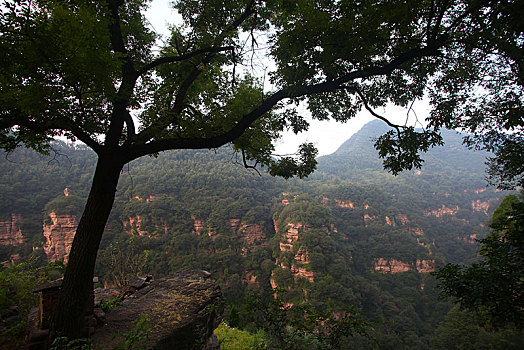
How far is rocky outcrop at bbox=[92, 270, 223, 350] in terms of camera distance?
9.36 ft

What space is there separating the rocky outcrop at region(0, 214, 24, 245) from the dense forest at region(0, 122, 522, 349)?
317 mm

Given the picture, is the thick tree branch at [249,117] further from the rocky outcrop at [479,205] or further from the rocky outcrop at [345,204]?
the rocky outcrop at [479,205]

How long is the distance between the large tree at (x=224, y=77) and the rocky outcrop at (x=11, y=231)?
4726 centimetres

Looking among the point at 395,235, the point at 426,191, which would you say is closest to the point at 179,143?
the point at 395,235

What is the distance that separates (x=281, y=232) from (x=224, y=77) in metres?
40.4

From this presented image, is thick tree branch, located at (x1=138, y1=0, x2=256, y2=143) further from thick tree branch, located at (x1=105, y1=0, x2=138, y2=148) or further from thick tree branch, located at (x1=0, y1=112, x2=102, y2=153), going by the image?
thick tree branch, located at (x1=0, y1=112, x2=102, y2=153)

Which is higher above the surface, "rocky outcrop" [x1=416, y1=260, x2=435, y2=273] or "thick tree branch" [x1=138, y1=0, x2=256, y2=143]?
"thick tree branch" [x1=138, y1=0, x2=256, y2=143]

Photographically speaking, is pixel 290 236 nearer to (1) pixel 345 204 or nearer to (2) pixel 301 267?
(2) pixel 301 267

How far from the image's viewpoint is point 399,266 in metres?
42.0

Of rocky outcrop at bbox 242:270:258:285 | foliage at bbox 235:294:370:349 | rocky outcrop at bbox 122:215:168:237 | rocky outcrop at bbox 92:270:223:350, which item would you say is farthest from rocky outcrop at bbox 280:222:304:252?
foliage at bbox 235:294:370:349

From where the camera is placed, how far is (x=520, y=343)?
9.66 m

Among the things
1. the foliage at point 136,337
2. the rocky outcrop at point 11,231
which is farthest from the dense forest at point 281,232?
the foliage at point 136,337

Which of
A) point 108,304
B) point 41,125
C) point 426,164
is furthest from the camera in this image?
point 426,164

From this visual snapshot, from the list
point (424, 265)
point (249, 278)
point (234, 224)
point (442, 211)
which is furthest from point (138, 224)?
point (442, 211)
